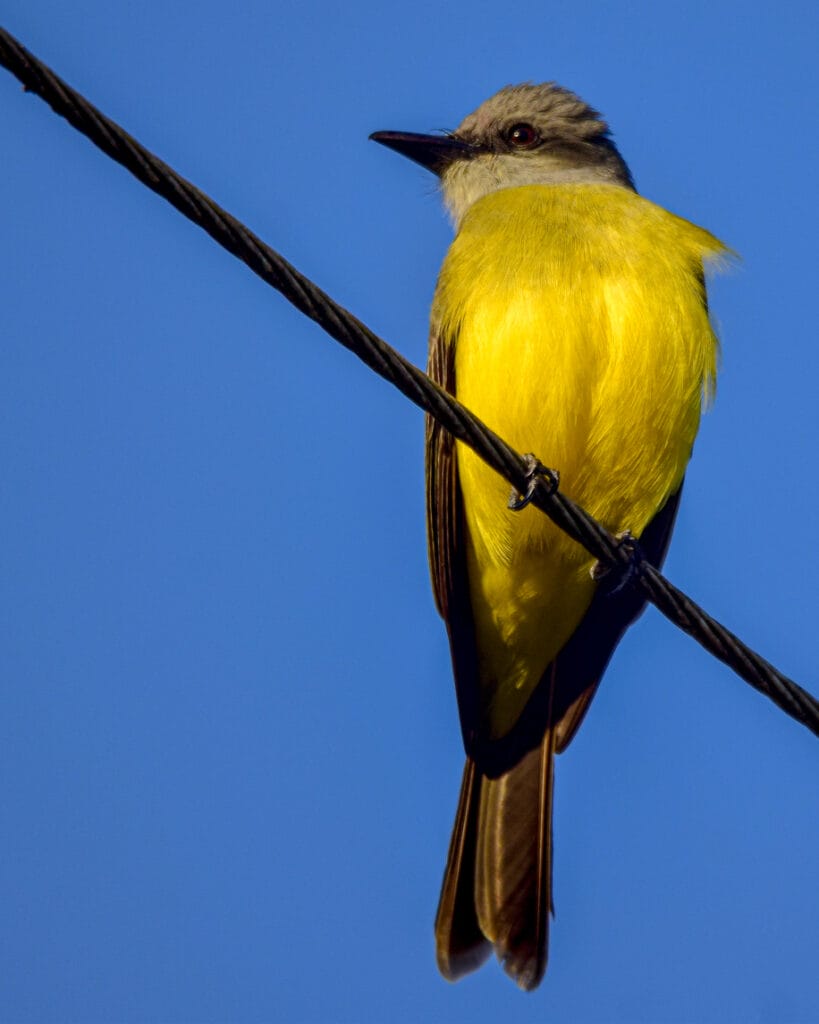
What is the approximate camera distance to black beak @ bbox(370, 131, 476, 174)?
6.55 m

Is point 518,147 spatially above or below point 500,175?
above

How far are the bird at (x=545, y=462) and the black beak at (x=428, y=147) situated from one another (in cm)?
67

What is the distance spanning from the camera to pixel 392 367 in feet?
11.3

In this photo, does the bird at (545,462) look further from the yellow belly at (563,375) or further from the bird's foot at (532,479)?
the bird's foot at (532,479)

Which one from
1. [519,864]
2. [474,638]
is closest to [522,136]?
[474,638]

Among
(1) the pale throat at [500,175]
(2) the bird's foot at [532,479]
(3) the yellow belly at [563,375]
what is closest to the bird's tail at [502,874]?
(3) the yellow belly at [563,375]

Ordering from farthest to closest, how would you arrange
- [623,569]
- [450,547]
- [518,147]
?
[518,147] < [450,547] < [623,569]

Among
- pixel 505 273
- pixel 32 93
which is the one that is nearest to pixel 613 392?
pixel 505 273

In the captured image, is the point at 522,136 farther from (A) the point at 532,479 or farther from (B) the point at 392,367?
(B) the point at 392,367

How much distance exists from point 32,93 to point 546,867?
3435 millimetres

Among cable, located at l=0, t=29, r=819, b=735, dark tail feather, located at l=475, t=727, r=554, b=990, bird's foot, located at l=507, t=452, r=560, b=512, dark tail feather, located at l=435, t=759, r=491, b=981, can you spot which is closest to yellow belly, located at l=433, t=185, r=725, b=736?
dark tail feather, located at l=475, t=727, r=554, b=990

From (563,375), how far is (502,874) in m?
1.78

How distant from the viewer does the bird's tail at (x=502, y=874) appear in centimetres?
522

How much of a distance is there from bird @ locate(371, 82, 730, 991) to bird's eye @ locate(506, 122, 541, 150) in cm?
67
